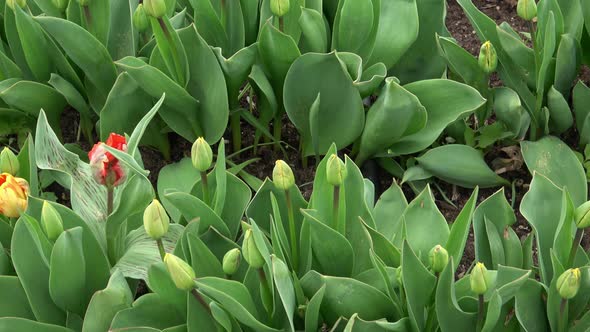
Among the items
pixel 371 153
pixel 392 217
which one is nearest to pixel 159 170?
pixel 371 153

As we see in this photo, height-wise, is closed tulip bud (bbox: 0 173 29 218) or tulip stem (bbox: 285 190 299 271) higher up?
closed tulip bud (bbox: 0 173 29 218)

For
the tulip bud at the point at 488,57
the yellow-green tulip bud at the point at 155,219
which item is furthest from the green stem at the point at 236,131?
the yellow-green tulip bud at the point at 155,219

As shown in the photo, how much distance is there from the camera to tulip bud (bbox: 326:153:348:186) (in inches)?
58.4

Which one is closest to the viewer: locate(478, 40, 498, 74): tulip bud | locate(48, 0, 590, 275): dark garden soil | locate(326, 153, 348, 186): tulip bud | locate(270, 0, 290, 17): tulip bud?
locate(326, 153, 348, 186): tulip bud

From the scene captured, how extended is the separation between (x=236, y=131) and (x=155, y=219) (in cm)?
85

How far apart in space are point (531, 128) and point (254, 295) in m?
0.90

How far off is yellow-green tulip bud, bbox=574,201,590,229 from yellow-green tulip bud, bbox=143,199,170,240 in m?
0.63

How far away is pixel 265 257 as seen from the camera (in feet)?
4.74

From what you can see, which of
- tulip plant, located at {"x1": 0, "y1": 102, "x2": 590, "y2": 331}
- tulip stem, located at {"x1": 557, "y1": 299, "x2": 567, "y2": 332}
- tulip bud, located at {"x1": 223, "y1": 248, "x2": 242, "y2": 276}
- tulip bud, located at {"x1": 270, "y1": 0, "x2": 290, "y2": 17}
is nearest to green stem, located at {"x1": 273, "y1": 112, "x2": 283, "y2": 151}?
tulip bud, located at {"x1": 270, "y1": 0, "x2": 290, "y2": 17}

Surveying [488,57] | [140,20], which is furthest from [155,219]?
[488,57]

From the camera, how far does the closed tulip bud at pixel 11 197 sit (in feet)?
5.18

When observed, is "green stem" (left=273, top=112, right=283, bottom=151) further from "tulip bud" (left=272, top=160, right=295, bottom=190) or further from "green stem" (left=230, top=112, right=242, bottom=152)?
"tulip bud" (left=272, top=160, right=295, bottom=190)

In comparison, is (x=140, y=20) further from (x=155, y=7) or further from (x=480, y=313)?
(x=480, y=313)

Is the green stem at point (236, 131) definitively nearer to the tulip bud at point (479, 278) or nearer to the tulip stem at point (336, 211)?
the tulip stem at point (336, 211)
